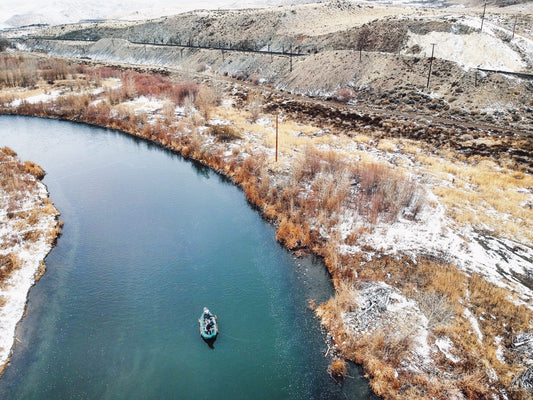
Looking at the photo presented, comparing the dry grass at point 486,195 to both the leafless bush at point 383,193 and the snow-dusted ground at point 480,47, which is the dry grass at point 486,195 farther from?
the snow-dusted ground at point 480,47

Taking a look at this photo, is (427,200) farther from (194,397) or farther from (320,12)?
(320,12)

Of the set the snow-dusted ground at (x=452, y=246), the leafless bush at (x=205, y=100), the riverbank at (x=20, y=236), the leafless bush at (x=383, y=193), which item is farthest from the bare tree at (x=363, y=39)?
the riverbank at (x=20, y=236)

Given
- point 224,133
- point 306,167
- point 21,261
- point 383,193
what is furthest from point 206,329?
point 224,133

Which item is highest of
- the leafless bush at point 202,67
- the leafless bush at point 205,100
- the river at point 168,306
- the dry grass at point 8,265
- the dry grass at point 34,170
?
the leafless bush at point 202,67

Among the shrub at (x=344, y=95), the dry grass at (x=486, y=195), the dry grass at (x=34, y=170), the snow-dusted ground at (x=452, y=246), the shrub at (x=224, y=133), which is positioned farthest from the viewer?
the shrub at (x=344, y=95)

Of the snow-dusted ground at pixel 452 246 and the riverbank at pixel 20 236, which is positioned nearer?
the riverbank at pixel 20 236

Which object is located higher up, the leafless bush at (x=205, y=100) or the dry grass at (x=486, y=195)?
the leafless bush at (x=205, y=100)

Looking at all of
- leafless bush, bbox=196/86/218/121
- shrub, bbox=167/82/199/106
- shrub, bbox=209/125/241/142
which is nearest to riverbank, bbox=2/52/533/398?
shrub, bbox=209/125/241/142
